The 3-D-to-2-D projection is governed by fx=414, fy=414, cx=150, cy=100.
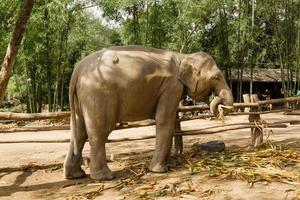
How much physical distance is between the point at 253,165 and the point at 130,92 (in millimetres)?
1683

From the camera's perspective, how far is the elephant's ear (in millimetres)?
5223

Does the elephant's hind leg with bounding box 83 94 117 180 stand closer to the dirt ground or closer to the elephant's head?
the dirt ground

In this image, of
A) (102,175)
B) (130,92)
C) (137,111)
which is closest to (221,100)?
(137,111)

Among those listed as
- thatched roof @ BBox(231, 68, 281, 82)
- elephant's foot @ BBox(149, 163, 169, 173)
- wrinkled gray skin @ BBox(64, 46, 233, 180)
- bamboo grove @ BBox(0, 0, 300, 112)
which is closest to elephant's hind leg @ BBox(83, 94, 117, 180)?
wrinkled gray skin @ BBox(64, 46, 233, 180)

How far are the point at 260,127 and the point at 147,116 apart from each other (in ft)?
6.97

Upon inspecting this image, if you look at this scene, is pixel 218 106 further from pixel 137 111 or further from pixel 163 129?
pixel 137 111

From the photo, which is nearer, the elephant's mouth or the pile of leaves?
Result: the pile of leaves

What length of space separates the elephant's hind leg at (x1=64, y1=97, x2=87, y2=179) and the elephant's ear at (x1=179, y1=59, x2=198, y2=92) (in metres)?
1.37

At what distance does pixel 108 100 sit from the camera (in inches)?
188

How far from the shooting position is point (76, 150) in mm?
5074

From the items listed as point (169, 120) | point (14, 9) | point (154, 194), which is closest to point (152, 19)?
point (14, 9)

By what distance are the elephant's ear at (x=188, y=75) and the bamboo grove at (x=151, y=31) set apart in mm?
8874

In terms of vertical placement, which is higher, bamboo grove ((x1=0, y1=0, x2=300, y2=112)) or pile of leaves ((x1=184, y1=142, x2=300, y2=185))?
bamboo grove ((x1=0, y1=0, x2=300, y2=112))

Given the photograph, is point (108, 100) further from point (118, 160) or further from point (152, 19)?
point (152, 19)
